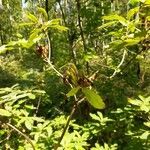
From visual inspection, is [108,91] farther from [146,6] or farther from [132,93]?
[146,6]

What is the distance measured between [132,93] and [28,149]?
4.24 metres

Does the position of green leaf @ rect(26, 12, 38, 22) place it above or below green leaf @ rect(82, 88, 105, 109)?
above

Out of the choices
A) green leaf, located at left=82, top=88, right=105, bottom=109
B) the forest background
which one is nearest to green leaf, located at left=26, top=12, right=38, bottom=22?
the forest background

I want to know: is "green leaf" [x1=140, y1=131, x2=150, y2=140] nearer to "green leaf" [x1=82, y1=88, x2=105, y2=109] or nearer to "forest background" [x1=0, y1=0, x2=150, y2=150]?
"forest background" [x1=0, y1=0, x2=150, y2=150]

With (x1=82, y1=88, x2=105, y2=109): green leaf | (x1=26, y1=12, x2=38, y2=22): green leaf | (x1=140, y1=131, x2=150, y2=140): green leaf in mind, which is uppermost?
(x1=26, y1=12, x2=38, y2=22): green leaf

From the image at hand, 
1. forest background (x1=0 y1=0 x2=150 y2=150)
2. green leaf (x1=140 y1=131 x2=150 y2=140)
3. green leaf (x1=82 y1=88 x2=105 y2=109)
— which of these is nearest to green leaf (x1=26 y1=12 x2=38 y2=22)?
forest background (x1=0 y1=0 x2=150 y2=150)

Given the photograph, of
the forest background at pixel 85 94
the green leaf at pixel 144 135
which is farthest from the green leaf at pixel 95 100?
the green leaf at pixel 144 135

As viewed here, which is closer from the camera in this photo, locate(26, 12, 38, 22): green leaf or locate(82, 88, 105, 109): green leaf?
locate(82, 88, 105, 109): green leaf

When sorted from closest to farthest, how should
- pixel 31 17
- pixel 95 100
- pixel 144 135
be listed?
pixel 95 100
pixel 31 17
pixel 144 135

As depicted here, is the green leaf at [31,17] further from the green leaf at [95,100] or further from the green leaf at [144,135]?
the green leaf at [144,135]

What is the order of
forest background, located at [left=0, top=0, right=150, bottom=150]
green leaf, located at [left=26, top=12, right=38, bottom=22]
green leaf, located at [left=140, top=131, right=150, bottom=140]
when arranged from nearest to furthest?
1. forest background, located at [left=0, top=0, right=150, bottom=150]
2. green leaf, located at [left=26, top=12, right=38, bottom=22]
3. green leaf, located at [left=140, top=131, right=150, bottom=140]

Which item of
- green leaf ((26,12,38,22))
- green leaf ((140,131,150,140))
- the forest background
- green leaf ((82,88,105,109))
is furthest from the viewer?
green leaf ((140,131,150,140))

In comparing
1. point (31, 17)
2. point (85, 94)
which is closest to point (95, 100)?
point (85, 94)

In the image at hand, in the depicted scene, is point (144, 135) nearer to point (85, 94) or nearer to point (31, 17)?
point (31, 17)
